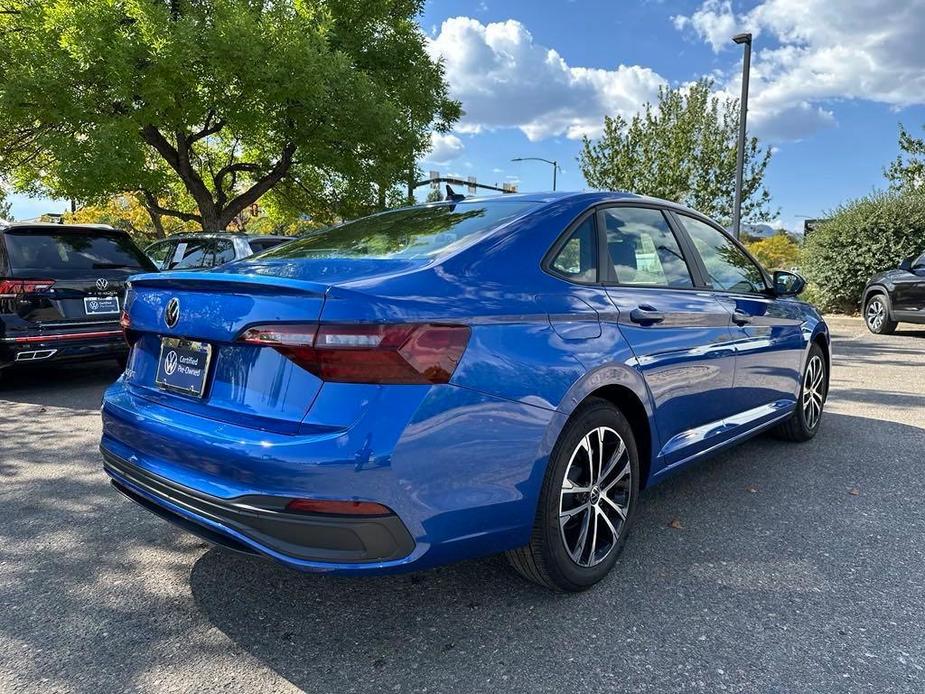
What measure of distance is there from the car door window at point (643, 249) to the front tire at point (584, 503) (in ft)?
2.24

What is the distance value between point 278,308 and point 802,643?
6.99 feet

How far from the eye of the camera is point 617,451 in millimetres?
2748

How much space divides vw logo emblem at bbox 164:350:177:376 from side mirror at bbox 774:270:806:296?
3.58 meters

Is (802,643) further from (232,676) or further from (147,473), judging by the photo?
(147,473)

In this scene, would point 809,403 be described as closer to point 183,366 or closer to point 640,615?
point 640,615

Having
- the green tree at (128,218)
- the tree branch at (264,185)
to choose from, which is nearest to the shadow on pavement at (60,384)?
the tree branch at (264,185)

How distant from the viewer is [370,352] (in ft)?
6.49

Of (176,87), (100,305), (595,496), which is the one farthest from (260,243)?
(176,87)

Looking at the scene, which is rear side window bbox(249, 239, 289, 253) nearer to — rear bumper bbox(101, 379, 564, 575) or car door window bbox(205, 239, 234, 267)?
car door window bbox(205, 239, 234, 267)

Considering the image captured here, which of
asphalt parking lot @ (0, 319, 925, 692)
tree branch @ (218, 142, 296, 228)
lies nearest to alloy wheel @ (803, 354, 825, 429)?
asphalt parking lot @ (0, 319, 925, 692)

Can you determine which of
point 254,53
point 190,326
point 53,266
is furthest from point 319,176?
point 190,326

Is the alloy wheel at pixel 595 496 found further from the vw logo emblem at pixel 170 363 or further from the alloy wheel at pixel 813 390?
the alloy wheel at pixel 813 390

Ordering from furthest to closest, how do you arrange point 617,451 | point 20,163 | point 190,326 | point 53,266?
point 20,163
point 53,266
point 617,451
point 190,326

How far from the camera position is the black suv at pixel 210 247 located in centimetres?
774
